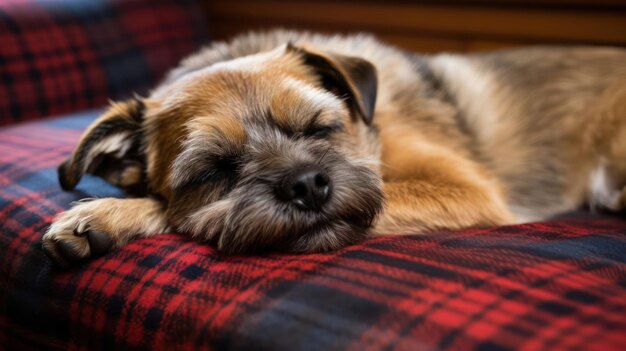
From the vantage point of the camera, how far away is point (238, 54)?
2.77 m

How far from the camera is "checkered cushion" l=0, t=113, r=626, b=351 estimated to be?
4.37ft

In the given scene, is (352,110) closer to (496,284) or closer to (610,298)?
(496,284)

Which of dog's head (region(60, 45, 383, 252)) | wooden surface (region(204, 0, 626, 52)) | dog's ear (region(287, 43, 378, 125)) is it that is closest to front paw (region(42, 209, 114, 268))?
dog's head (region(60, 45, 383, 252))

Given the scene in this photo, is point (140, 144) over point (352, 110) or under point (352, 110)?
under

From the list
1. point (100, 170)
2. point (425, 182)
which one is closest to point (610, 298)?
point (425, 182)

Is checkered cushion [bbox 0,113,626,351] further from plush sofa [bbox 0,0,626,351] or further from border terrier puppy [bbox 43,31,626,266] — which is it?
border terrier puppy [bbox 43,31,626,266]

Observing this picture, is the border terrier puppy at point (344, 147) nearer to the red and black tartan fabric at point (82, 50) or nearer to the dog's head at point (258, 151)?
the dog's head at point (258, 151)

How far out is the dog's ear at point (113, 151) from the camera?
218cm

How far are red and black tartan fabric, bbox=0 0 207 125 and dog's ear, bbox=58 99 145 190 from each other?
1435 mm

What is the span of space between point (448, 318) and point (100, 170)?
63.9 inches

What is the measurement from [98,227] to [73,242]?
0.09 meters

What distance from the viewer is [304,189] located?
1795 millimetres

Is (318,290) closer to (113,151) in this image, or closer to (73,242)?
(73,242)

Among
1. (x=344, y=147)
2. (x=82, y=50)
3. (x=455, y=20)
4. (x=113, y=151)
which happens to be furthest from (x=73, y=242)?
(x=455, y=20)
